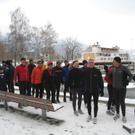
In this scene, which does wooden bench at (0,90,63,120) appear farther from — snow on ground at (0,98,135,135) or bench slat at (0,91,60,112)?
snow on ground at (0,98,135,135)

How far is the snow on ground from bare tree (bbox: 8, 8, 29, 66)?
25141mm

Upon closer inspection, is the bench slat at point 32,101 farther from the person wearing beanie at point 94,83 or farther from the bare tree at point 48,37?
the bare tree at point 48,37

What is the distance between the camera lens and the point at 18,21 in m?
27.4

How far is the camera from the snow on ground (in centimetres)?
348

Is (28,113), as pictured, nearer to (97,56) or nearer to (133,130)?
(133,130)

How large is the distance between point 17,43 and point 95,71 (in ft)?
89.3

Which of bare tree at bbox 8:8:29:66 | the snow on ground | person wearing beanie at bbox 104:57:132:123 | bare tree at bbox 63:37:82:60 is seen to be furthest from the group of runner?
bare tree at bbox 63:37:82:60

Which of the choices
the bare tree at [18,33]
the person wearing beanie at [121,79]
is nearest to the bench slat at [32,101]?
the person wearing beanie at [121,79]

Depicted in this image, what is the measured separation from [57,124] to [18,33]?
27.2 metres

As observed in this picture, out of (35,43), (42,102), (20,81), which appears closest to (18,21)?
(35,43)

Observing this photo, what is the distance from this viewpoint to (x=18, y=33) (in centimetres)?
2784

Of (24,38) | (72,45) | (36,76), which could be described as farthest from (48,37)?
(36,76)

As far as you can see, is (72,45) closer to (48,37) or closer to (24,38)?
(48,37)

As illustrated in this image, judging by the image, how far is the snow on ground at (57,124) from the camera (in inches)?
137
